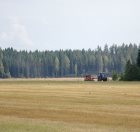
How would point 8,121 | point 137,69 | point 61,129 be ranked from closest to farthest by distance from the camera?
point 61,129 → point 8,121 → point 137,69

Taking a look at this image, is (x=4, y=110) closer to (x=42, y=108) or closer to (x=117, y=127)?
(x=42, y=108)

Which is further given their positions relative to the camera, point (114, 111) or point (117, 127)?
point (114, 111)

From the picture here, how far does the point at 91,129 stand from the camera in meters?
25.8

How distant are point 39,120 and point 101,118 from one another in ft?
12.3

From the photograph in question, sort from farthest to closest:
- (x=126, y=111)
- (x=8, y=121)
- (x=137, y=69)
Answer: (x=137, y=69), (x=126, y=111), (x=8, y=121)

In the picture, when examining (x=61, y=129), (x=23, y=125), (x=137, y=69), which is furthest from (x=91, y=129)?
(x=137, y=69)

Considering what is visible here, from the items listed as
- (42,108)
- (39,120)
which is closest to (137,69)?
(42,108)

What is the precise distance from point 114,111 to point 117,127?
27.3 ft

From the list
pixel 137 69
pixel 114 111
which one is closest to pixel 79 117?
pixel 114 111

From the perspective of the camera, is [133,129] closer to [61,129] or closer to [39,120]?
[61,129]

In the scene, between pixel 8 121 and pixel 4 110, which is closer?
pixel 8 121

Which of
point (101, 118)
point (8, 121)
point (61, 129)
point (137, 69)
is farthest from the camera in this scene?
point (137, 69)

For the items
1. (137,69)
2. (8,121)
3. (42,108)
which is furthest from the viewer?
(137,69)

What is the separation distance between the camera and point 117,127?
26.6 meters
